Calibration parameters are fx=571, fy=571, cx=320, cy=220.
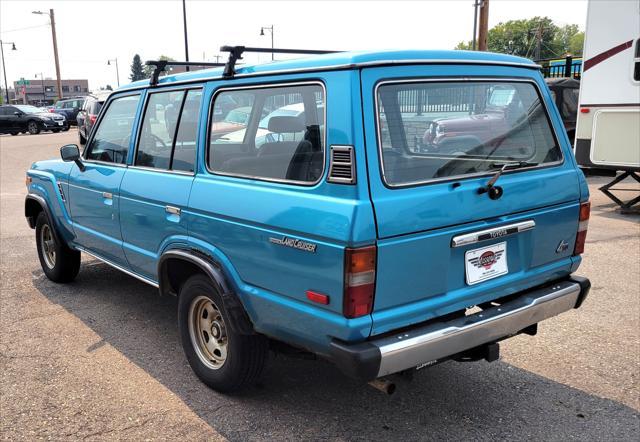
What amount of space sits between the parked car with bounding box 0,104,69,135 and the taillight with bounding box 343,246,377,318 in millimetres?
30878

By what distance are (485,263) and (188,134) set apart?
198cm

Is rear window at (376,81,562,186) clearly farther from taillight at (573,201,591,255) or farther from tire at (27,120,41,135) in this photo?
tire at (27,120,41,135)

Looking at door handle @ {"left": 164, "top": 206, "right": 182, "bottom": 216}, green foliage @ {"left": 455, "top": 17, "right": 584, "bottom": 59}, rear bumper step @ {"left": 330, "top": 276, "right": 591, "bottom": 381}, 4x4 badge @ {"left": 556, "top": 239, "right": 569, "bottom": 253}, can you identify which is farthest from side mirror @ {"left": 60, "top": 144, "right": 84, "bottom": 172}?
green foliage @ {"left": 455, "top": 17, "right": 584, "bottom": 59}

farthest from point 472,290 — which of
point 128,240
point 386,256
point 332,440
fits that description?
point 128,240

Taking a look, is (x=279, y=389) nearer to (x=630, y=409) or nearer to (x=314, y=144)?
(x=314, y=144)

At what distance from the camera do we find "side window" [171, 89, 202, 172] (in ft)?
11.6

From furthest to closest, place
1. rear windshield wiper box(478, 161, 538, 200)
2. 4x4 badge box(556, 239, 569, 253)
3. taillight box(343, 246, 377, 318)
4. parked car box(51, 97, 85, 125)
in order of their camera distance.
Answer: parked car box(51, 97, 85, 125) → 4x4 badge box(556, 239, 569, 253) → rear windshield wiper box(478, 161, 538, 200) → taillight box(343, 246, 377, 318)

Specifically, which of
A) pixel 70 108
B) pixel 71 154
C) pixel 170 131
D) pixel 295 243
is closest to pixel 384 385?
pixel 295 243

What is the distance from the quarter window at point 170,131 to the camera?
3.59 meters

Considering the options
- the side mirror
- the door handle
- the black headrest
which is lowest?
the door handle

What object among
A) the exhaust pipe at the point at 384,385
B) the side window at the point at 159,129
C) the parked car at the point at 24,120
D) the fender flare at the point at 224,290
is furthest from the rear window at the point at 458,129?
the parked car at the point at 24,120

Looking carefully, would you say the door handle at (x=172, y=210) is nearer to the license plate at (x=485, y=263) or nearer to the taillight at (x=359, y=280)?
the taillight at (x=359, y=280)

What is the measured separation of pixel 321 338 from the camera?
Result: 106 inches

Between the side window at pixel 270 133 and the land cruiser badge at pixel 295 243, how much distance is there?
30cm
